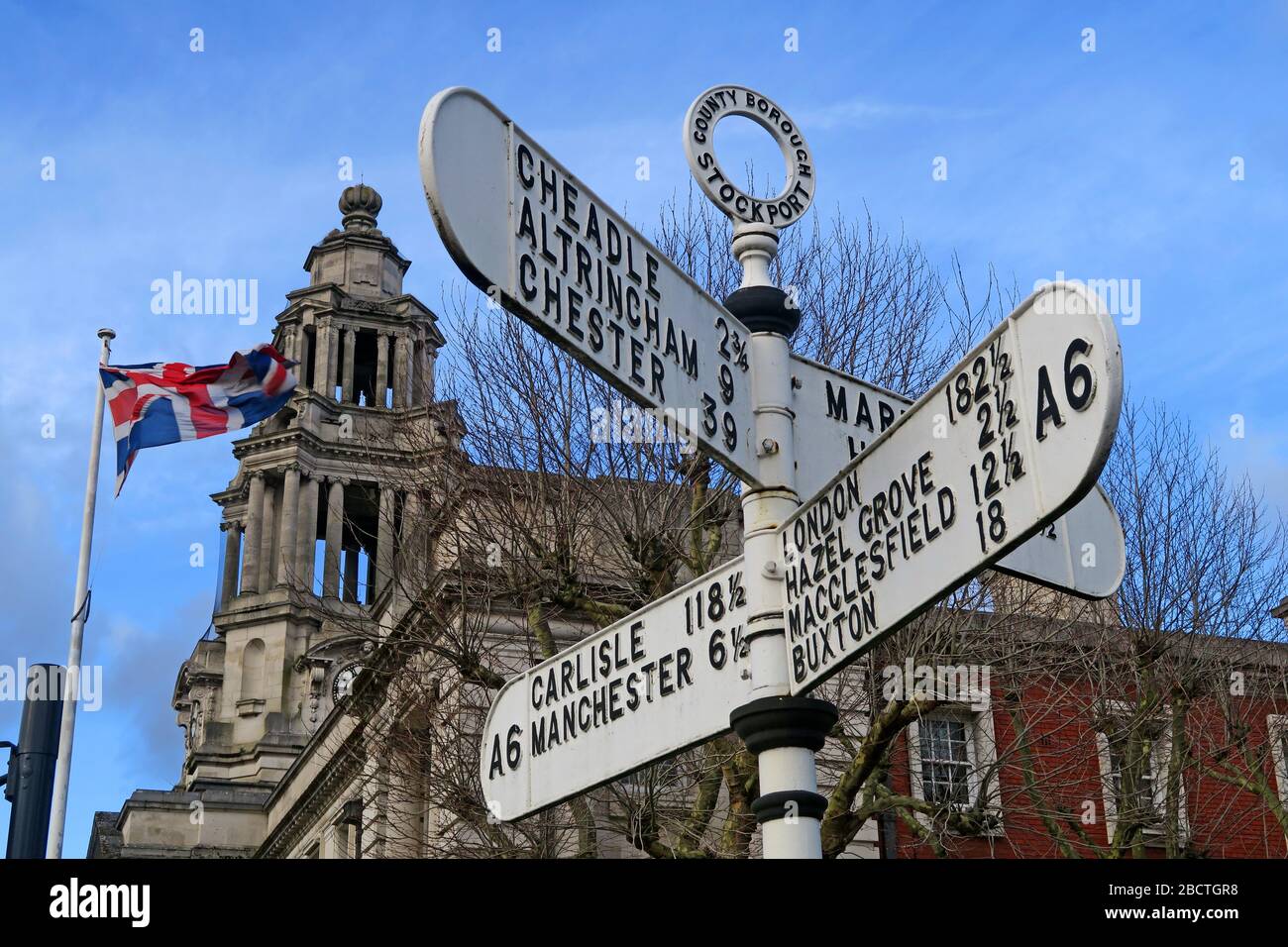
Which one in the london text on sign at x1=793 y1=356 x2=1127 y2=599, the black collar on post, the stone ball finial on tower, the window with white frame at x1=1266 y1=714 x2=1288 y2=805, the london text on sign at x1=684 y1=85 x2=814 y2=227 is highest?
→ the stone ball finial on tower

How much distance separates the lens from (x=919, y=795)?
23.1 m

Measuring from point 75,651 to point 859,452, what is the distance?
17.6m

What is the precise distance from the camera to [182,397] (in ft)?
69.7

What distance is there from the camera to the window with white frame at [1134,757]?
20.5 meters

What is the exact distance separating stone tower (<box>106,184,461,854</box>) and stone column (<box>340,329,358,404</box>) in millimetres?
60

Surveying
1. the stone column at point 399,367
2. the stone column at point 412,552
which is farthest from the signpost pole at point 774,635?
the stone column at point 399,367

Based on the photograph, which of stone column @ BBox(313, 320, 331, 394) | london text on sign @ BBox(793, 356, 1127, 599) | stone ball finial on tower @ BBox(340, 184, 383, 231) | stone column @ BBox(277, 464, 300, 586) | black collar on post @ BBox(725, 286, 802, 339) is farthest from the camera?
stone ball finial on tower @ BBox(340, 184, 383, 231)

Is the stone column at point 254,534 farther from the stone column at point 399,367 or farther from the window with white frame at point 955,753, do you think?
the window with white frame at point 955,753

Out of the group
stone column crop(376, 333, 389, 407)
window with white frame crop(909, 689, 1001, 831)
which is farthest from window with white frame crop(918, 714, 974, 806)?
stone column crop(376, 333, 389, 407)

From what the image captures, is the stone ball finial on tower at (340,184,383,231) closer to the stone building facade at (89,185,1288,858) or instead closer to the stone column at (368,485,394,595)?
the stone building facade at (89,185,1288,858)

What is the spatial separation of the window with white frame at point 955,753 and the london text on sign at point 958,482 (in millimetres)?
16668

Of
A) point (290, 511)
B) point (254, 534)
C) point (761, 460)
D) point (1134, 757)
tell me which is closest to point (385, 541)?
point (1134, 757)

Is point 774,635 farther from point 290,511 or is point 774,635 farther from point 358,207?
point 358,207

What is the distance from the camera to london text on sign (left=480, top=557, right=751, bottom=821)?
170 inches
